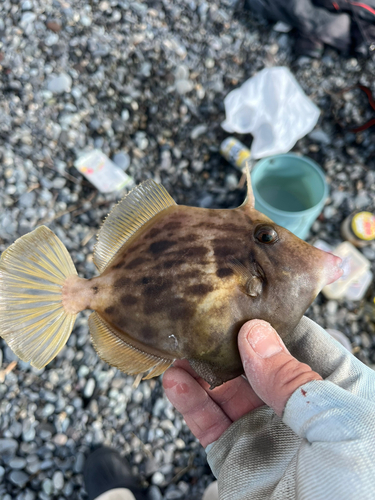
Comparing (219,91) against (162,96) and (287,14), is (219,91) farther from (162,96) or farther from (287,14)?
(287,14)

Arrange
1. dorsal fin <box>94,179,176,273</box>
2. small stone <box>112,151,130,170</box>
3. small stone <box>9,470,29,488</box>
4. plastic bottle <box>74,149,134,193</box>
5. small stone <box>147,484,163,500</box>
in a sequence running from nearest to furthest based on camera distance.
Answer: dorsal fin <box>94,179,176,273</box> → small stone <box>9,470,29,488</box> → small stone <box>147,484,163,500</box> → plastic bottle <box>74,149,134,193</box> → small stone <box>112,151,130,170</box>

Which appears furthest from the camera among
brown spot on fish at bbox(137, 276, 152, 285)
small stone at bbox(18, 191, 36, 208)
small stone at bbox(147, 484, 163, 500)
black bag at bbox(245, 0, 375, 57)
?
black bag at bbox(245, 0, 375, 57)

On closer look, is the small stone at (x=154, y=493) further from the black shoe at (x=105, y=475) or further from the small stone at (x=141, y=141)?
the small stone at (x=141, y=141)

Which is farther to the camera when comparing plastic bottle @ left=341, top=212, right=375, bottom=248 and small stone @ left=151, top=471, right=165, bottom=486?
plastic bottle @ left=341, top=212, right=375, bottom=248

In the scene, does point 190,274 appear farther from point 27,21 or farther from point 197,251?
point 27,21

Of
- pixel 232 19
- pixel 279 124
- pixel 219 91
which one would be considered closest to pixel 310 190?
pixel 279 124

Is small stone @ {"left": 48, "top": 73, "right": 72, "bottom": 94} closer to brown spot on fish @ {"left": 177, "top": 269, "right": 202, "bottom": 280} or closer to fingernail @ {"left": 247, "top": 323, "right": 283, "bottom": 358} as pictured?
brown spot on fish @ {"left": 177, "top": 269, "right": 202, "bottom": 280}

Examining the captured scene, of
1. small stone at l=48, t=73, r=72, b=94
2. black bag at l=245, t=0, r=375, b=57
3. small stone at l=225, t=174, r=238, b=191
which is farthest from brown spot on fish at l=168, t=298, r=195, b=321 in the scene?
black bag at l=245, t=0, r=375, b=57
